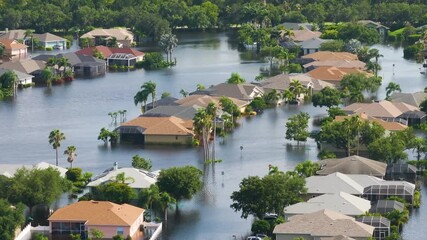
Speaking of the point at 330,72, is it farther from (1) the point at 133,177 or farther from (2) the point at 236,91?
(1) the point at 133,177

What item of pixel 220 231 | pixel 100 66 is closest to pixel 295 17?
pixel 100 66

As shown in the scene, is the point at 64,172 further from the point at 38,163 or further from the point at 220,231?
the point at 220,231

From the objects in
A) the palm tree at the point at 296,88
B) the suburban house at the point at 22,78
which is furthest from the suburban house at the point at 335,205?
the suburban house at the point at 22,78

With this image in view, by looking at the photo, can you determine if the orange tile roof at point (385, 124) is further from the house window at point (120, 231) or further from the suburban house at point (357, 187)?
the house window at point (120, 231)

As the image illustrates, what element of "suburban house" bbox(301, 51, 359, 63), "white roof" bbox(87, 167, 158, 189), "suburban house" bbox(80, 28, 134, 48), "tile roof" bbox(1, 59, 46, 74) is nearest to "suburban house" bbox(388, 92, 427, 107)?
"suburban house" bbox(301, 51, 359, 63)

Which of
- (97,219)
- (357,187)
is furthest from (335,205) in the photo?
(97,219)

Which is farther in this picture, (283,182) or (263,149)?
(263,149)
